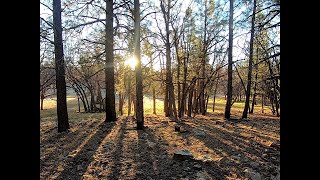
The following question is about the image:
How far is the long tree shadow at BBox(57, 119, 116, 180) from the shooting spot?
4.96m

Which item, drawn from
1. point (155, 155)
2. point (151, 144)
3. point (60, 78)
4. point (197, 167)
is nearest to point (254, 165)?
point (197, 167)

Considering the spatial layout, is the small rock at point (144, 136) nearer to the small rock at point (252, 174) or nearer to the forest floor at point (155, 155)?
the forest floor at point (155, 155)

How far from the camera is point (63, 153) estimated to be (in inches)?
256

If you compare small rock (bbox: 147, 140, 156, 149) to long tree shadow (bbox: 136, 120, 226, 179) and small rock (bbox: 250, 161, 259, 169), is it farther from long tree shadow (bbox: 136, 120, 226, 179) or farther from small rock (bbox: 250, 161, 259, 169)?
small rock (bbox: 250, 161, 259, 169)

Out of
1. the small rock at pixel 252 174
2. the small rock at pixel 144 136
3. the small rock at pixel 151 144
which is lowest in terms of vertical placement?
the small rock at pixel 252 174

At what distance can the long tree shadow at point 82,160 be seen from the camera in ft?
16.3

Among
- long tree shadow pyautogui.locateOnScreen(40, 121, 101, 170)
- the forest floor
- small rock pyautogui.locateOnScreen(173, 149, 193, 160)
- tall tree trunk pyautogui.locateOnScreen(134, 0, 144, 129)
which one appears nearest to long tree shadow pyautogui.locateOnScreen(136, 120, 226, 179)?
the forest floor

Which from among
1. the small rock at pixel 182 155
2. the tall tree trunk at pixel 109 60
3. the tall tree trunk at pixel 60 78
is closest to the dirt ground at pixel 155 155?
the small rock at pixel 182 155

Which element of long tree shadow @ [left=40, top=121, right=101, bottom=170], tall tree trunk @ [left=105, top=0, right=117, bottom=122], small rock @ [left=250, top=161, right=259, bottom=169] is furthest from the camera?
tall tree trunk @ [left=105, top=0, right=117, bottom=122]

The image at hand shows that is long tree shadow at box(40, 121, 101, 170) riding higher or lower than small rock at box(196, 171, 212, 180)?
higher

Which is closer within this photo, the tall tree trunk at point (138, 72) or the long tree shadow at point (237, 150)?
the long tree shadow at point (237, 150)

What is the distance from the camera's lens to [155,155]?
20.8 feet
